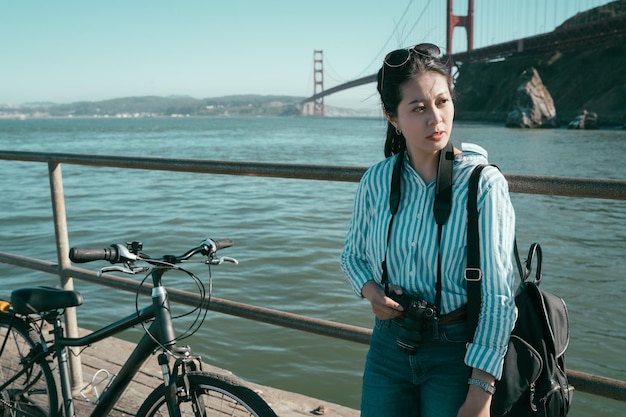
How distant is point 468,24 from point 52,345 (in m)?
69.9

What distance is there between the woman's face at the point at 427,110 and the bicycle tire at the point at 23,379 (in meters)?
1.49

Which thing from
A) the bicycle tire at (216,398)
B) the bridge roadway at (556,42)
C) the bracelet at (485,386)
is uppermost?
the bridge roadway at (556,42)

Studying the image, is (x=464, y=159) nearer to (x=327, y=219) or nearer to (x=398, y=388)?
(x=398, y=388)

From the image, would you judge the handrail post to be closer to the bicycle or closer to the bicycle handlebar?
the bicycle

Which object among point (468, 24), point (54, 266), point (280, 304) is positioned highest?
point (468, 24)

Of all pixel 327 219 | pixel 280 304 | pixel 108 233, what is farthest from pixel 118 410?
pixel 327 219

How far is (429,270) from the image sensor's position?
133cm

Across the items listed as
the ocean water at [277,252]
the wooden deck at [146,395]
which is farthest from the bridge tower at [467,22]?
the wooden deck at [146,395]

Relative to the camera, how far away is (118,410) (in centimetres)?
247

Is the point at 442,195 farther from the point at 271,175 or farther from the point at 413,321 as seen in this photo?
the point at 271,175

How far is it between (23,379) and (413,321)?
1.55 meters

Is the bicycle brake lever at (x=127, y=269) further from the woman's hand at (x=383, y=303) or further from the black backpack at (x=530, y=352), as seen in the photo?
the black backpack at (x=530, y=352)

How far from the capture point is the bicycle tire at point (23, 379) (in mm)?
2135

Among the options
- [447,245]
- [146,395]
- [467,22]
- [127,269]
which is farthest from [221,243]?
[467,22]
